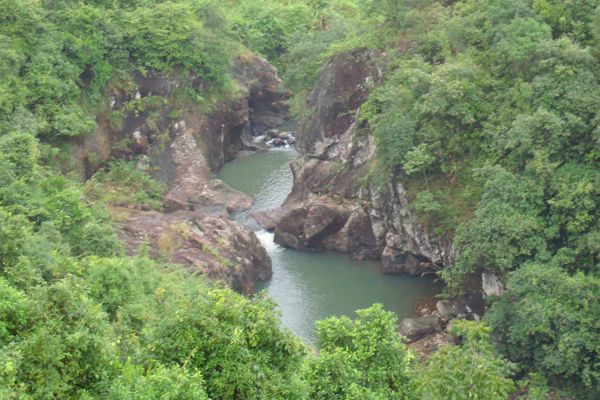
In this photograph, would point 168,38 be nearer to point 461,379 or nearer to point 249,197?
point 249,197

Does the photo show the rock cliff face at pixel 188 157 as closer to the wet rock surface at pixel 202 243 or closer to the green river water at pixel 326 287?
the wet rock surface at pixel 202 243

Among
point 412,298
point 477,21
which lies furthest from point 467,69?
point 412,298

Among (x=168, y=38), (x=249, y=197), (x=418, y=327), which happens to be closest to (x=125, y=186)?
(x=249, y=197)

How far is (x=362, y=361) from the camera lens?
12.7m

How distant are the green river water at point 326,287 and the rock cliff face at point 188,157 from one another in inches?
50.2

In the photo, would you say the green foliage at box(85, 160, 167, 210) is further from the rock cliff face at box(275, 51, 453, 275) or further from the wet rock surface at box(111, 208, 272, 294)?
the rock cliff face at box(275, 51, 453, 275)

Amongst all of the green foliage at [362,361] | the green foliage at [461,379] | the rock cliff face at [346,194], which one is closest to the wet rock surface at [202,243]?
the rock cliff face at [346,194]

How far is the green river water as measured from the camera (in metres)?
27.4

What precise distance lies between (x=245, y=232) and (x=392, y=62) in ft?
32.7

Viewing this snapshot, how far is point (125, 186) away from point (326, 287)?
40.2 feet

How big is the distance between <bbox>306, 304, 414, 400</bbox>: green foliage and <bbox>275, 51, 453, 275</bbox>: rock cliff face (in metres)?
14.9

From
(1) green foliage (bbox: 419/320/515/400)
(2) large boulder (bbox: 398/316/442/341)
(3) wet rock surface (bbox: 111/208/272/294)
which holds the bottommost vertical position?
(2) large boulder (bbox: 398/316/442/341)

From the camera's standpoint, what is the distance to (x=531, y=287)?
20.8m

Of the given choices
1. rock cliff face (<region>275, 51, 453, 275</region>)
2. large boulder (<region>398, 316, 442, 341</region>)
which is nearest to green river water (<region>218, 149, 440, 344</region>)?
rock cliff face (<region>275, 51, 453, 275</region>)
